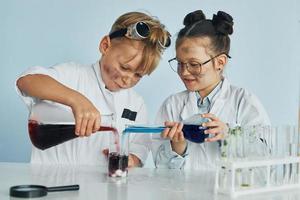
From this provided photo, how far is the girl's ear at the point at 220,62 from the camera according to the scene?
168cm

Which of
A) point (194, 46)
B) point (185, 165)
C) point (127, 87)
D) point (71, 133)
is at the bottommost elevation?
point (185, 165)

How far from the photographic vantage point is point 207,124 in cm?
130

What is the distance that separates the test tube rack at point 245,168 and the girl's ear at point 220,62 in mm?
668

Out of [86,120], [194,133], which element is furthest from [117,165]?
[194,133]

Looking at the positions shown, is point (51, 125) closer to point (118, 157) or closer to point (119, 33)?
point (118, 157)

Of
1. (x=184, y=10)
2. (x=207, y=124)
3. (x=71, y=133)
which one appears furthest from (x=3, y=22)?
(x=207, y=124)

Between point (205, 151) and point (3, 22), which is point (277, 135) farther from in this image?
point (3, 22)

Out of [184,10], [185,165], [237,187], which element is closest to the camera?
[237,187]

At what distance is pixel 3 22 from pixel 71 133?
35.2 inches

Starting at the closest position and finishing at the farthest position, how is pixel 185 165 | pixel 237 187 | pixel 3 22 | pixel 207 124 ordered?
pixel 237 187 → pixel 207 124 → pixel 185 165 → pixel 3 22

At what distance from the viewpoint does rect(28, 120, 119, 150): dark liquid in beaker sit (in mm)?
1172

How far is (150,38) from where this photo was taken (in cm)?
157

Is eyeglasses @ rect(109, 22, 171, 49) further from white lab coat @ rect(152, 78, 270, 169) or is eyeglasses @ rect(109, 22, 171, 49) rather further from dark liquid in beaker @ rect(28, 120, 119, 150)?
dark liquid in beaker @ rect(28, 120, 119, 150)

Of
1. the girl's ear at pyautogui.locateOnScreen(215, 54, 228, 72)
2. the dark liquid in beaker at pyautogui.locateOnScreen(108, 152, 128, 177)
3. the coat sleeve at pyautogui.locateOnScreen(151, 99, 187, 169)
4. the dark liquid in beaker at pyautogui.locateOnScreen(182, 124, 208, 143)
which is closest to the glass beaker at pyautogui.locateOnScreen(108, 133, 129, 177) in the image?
the dark liquid in beaker at pyautogui.locateOnScreen(108, 152, 128, 177)
